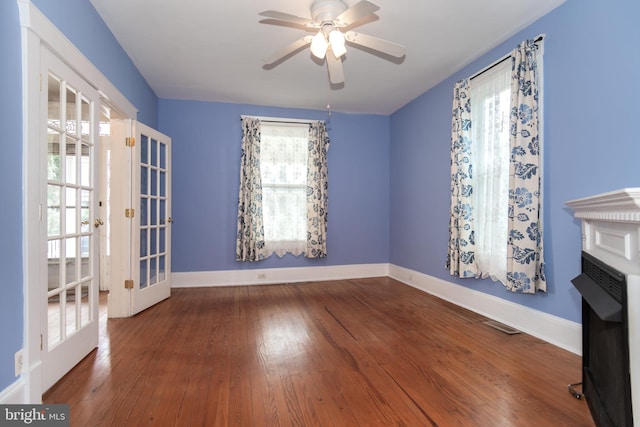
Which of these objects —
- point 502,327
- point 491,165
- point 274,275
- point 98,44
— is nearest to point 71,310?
point 98,44

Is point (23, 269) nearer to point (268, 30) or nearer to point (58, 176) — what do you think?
point (58, 176)

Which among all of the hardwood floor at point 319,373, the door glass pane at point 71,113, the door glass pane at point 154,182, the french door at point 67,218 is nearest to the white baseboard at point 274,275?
the hardwood floor at point 319,373

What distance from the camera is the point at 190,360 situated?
230 centimetres

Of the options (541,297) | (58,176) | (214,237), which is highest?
(58,176)

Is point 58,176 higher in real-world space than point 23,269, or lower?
higher

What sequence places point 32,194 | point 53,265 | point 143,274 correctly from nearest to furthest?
point 32,194
point 53,265
point 143,274

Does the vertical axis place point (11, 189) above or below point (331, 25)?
below

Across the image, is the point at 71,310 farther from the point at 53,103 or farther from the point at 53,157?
the point at 53,103

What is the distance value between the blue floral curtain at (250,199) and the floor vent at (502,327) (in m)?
2.97

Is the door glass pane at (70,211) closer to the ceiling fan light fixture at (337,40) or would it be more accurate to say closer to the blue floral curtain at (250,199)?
the ceiling fan light fixture at (337,40)

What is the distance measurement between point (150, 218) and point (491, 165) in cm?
368

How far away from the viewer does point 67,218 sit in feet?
6.98

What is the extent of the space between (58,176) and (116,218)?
1355 mm

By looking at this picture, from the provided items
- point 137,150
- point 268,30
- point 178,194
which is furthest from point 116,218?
point 268,30
